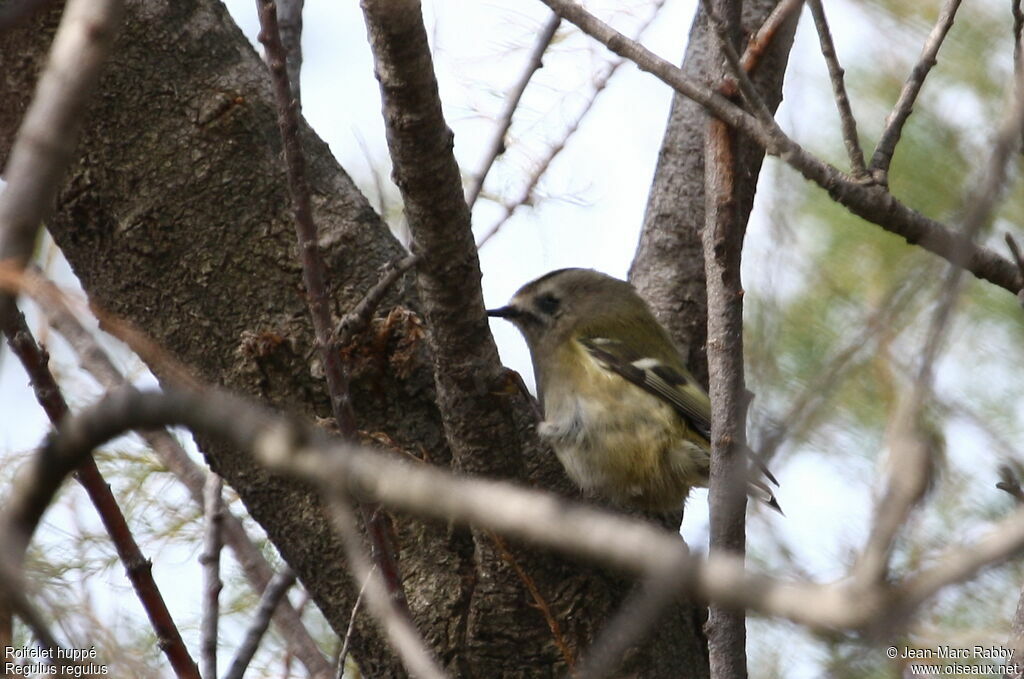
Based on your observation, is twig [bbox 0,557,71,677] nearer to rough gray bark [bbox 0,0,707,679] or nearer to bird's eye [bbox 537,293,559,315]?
rough gray bark [bbox 0,0,707,679]

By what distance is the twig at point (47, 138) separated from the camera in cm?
87

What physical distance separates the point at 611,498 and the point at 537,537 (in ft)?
7.98

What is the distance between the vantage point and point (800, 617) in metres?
0.71

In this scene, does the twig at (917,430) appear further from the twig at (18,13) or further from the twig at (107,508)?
the twig at (107,508)

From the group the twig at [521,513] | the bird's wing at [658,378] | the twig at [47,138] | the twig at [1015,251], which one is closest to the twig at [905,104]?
the twig at [1015,251]

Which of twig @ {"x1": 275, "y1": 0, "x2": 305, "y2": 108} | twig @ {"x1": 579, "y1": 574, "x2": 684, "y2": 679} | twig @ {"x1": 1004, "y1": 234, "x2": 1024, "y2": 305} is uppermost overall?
twig @ {"x1": 275, "y1": 0, "x2": 305, "y2": 108}

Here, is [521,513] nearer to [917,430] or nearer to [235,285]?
[917,430]

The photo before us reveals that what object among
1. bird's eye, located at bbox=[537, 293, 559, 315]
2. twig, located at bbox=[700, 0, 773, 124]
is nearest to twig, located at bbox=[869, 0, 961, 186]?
twig, located at bbox=[700, 0, 773, 124]

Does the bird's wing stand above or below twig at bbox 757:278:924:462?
above

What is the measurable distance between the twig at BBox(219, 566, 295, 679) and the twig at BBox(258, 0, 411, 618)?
0.58 metres

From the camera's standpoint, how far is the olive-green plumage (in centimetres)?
337

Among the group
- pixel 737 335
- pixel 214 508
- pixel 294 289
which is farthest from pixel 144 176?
pixel 737 335

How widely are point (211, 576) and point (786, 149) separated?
62.7 inches

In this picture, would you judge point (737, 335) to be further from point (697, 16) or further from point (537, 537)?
point (697, 16)
